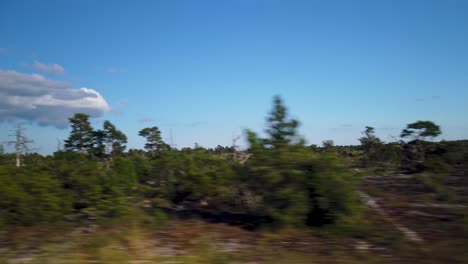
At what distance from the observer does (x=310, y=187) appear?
33.1 feet

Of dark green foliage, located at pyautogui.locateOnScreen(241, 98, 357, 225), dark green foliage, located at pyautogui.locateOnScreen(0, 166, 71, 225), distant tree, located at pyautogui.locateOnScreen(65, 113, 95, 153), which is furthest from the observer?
distant tree, located at pyautogui.locateOnScreen(65, 113, 95, 153)

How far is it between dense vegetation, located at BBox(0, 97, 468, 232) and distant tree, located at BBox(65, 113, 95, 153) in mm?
5610

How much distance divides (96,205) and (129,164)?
3.06 m

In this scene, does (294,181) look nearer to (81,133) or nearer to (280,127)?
(280,127)

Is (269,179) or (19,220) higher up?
(269,179)

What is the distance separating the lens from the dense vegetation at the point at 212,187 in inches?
391

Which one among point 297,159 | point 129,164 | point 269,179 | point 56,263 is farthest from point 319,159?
point 129,164

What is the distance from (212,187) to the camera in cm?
1353

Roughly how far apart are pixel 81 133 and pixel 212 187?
11.5 metres

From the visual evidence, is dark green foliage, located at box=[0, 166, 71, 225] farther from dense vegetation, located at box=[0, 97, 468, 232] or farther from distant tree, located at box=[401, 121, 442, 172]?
distant tree, located at box=[401, 121, 442, 172]

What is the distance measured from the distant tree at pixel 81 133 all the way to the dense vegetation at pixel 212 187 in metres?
5.61

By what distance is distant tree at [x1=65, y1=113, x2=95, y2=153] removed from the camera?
22.1 m

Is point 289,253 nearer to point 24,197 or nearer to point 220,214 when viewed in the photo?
point 220,214

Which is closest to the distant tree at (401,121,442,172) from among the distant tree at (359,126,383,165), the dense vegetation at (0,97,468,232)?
the distant tree at (359,126,383,165)
